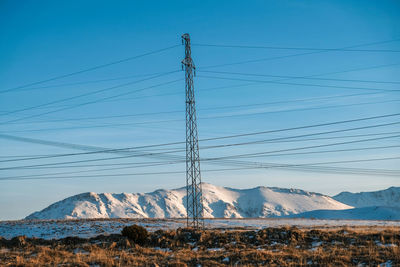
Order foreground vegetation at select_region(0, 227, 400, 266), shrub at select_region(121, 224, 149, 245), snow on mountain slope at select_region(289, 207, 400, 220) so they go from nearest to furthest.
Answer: foreground vegetation at select_region(0, 227, 400, 266) → shrub at select_region(121, 224, 149, 245) → snow on mountain slope at select_region(289, 207, 400, 220)

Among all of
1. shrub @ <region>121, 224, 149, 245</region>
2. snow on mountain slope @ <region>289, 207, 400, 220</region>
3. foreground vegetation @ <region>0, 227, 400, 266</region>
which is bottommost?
snow on mountain slope @ <region>289, 207, 400, 220</region>

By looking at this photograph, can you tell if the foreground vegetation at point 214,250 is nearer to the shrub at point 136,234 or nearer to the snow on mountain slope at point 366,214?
the shrub at point 136,234

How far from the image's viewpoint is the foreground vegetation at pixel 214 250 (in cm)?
1956

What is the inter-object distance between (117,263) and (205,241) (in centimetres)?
1031

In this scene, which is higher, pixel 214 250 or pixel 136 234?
pixel 136 234

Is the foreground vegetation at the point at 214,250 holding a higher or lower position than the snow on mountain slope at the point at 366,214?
higher

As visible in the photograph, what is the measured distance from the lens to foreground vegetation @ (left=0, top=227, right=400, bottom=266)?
1956cm

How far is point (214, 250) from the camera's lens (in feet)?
82.5

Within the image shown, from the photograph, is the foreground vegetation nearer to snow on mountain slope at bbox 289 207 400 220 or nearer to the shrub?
the shrub

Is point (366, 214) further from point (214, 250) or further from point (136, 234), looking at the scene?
point (214, 250)

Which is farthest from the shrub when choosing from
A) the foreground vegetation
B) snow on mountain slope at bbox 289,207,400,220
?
snow on mountain slope at bbox 289,207,400,220

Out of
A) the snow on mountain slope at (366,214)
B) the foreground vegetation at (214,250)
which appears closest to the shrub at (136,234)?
the foreground vegetation at (214,250)

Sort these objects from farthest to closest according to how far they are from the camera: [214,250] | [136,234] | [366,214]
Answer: [366,214], [136,234], [214,250]

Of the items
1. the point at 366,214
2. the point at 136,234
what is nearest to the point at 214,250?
the point at 136,234
